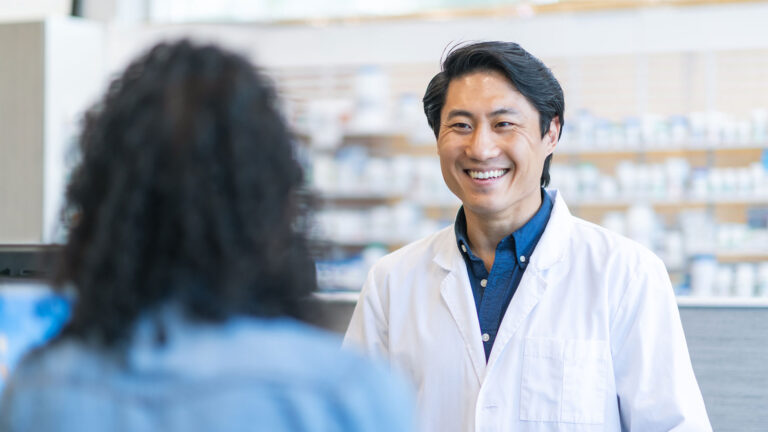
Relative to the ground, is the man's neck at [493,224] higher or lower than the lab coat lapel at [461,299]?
higher

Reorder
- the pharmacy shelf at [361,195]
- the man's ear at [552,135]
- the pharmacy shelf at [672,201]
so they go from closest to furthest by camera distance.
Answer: the man's ear at [552,135], the pharmacy shelf at [672,201], the pharmacy shelf at [361,195]

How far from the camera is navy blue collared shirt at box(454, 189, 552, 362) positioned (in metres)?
1.51

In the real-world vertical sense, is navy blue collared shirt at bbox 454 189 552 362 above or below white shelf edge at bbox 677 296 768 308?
above

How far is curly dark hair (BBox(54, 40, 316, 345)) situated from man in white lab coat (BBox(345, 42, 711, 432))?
87cm

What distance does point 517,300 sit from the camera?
4.85 feet

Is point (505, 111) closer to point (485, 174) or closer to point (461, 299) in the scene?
point (485, 174)

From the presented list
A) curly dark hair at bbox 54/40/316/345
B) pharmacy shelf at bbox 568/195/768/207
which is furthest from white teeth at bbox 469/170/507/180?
pharmacy shelf at bbox 568/195/768/207

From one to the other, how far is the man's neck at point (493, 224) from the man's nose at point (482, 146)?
0.11m

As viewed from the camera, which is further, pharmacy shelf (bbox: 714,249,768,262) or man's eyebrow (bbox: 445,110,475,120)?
pharmacy shelf (bbox: 714,249,768,262)

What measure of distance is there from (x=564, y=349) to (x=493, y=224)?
0.27m

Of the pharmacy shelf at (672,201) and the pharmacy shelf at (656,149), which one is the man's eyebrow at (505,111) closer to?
the pharmacy shelf at (656,149)

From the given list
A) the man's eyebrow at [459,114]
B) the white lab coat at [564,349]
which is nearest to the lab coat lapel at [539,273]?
the white lab coat at [564,349]

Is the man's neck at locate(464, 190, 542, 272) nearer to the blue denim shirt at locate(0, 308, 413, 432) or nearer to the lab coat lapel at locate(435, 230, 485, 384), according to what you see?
the lab coat lapel at locate(435, 230, 485, 384)

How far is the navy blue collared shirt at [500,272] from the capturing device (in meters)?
1.51
